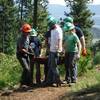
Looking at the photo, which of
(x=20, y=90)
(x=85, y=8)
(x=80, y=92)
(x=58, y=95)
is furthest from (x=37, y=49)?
(x=85, y=8)

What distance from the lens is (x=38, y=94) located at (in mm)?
11773

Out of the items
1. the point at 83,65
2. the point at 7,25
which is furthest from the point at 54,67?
the point at 7,25

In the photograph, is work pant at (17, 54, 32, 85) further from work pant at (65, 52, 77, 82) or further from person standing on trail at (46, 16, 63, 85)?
work pant at (65, 52, 77, 82)

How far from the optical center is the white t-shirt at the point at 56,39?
12.2 meters

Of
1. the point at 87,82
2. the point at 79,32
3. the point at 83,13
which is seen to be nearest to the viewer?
the point at 87,82

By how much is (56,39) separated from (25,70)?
4.38 feet

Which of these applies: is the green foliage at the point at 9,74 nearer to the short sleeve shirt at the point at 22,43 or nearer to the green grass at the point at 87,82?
the short sleeve shirt at the point at 22,43

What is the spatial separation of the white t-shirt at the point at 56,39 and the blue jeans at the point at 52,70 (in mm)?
159

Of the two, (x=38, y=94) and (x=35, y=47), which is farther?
(x=35, y=47)

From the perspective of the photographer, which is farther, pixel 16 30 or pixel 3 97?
pixel 16 30

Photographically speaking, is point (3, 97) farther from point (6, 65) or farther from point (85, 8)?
point (85, 8)

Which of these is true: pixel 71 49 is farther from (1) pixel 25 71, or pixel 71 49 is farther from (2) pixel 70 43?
(1) pixel 25 71

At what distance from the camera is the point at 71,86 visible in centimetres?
1219

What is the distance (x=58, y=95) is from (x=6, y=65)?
15.5 ft
